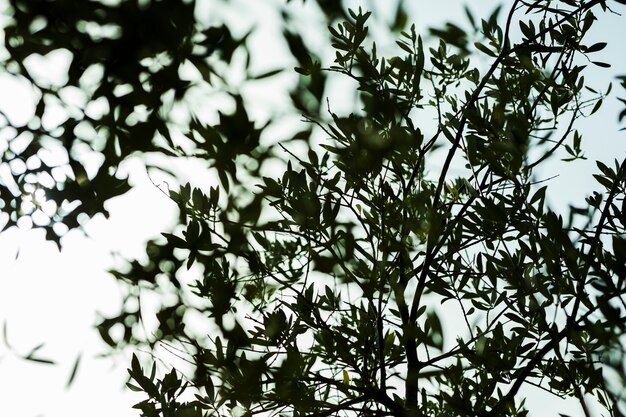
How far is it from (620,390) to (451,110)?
A: 0.90m

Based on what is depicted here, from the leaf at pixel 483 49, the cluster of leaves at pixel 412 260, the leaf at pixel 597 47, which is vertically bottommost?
the cluster of leaves at pixel 412 260

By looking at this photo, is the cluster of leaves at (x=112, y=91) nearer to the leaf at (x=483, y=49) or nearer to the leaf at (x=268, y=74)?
the leaf at (x=268, y=74)

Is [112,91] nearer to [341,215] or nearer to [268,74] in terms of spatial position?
[268,74]

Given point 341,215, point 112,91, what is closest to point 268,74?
point 112,91

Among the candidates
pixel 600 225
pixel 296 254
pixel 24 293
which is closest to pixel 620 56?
pixel 600 225

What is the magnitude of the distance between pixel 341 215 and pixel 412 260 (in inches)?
7.9

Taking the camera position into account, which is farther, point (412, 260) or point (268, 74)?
point (412, 260)

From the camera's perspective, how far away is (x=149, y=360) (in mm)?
1231

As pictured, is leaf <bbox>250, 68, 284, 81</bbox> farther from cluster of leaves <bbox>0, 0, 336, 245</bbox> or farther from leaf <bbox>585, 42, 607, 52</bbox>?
leaf <bbox>585, 42, 607, 52</bbox>

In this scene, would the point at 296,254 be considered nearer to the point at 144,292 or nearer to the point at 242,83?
the point at 144,292

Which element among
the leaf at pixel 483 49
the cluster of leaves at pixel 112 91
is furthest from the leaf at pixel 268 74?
the leaf at pixel 483 49

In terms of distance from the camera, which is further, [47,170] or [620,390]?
[47,170]

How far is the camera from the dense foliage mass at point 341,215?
872 mm

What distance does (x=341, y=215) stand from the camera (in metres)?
1.35
